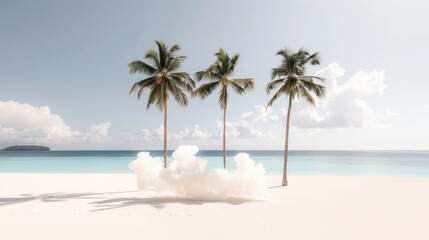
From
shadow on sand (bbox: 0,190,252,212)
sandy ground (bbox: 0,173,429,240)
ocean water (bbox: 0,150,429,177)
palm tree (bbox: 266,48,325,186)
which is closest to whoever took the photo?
sandy ground (bbox: 0,173,429,240)

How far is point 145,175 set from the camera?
11.8 metres

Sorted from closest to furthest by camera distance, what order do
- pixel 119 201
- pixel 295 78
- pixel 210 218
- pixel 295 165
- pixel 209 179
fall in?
1. pixel 210 218
2. pixel 119 201
3. pixel 209 179
4. pixel 295 78
5. pixel 295 165

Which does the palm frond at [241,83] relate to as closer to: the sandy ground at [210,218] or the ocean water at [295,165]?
the sandy ground at [210,218]

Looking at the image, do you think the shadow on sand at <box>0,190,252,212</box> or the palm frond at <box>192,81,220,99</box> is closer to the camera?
the shadow on sand at <box>0,190,252,212</box>

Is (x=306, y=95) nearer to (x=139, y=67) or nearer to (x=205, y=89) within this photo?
(x=205, y=89)

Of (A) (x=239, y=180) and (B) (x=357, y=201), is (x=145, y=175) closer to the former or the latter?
(A) (x=239, y=180)

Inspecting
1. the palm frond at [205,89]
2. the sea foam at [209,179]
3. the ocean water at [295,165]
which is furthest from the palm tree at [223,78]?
the ocean water at [295,165]

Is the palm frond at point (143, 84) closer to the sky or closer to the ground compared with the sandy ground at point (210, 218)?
closer to the sky

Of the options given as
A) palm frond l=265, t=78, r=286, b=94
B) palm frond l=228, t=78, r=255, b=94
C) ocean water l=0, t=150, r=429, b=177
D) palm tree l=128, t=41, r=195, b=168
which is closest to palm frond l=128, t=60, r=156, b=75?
palm tree l=128, t=41, r=195, b=168

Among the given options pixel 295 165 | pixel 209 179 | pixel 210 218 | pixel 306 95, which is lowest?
pixel 295 165

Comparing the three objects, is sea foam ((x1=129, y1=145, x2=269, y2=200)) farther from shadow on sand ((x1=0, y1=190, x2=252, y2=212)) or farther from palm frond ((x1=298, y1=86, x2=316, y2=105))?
palm frond ((x1=298, y1=86, x2=316, y2=105))

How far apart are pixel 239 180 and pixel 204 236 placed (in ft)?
15.5

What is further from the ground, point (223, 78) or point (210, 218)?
point (223, 78)

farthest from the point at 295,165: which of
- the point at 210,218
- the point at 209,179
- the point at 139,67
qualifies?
the point at 210,218
